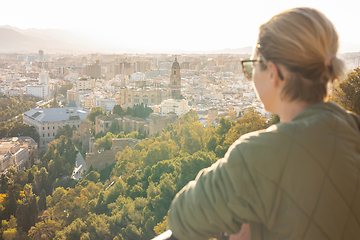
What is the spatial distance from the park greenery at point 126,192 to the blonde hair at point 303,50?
2581 millimetres

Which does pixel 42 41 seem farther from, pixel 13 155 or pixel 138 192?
pixel 138 192

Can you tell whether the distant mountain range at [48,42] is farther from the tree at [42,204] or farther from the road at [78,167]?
the tree at [42,204]

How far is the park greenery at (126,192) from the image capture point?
13.3 feet

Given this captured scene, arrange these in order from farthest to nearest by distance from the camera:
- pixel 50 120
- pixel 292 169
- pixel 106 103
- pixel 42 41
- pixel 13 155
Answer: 1. pixel 42 41
2. pixel 106 103
3. pixel 50 120
4. pixel 13 155
5. pixel 292 169

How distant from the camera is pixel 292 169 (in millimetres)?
327

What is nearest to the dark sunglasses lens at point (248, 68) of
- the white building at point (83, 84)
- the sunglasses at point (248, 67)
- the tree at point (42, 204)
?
the sunglasses at point (248, 67)

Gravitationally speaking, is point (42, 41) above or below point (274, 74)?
above

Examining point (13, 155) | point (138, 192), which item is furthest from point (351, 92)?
point (13, 155)

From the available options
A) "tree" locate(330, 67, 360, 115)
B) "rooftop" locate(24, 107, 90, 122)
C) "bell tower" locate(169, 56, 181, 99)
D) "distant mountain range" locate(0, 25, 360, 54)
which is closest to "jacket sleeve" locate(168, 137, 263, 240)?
"tree" locate(330, 67, 360, 115)

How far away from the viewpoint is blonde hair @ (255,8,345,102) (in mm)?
353

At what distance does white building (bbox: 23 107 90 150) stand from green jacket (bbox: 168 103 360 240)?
551 inches

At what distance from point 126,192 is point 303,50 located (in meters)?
5.04

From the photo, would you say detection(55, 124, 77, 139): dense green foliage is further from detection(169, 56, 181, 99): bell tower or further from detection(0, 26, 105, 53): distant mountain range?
detection(0, 26, 105, 53): distant mountain range

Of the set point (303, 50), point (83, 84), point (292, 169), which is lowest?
point (83, 84)
